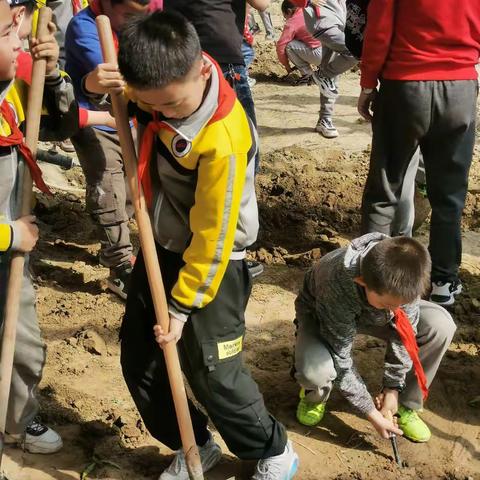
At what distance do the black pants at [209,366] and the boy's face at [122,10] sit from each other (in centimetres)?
150

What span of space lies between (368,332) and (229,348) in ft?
3.14

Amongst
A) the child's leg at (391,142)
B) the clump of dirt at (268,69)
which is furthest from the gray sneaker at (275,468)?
the clump of dirt at (268,69)

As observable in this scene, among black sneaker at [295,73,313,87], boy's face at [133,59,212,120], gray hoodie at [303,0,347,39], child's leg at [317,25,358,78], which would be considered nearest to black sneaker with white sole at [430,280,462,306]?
boy's face at [133,59,212,120]

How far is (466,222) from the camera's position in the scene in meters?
5.59

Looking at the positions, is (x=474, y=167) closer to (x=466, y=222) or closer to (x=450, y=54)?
(x=466, y=222)

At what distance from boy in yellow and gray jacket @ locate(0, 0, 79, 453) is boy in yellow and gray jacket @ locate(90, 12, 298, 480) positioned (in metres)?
0.38

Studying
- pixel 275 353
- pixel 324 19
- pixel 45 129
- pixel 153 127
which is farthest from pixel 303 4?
pixel 153 127

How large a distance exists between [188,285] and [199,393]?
1.65ft

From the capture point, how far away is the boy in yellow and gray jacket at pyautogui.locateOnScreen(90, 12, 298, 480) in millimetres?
2240

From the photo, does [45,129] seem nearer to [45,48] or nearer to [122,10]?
[45,48]

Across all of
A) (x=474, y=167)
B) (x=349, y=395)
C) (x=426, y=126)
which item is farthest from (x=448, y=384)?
(x=474, y=167)

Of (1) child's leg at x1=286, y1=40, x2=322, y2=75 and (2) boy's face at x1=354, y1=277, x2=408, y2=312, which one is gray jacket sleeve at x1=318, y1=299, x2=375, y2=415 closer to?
(2) boy's face at x1=354, y1=277, x2=408, y2=312

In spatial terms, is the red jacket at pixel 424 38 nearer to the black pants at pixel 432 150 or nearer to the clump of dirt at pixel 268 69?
the black pants at pixel 432 150

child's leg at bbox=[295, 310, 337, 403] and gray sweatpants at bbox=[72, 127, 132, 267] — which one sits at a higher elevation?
gray sweatpants at bbox=[72, 127, 132, 267]
